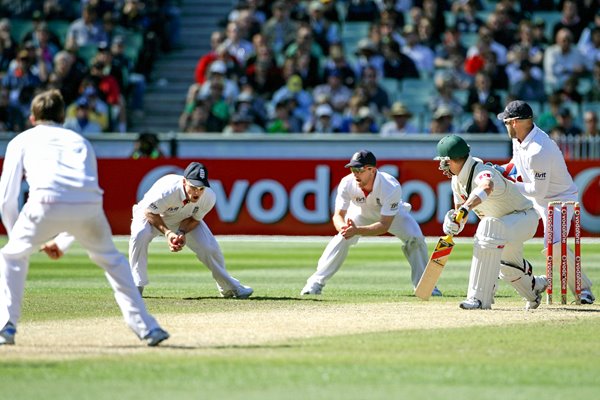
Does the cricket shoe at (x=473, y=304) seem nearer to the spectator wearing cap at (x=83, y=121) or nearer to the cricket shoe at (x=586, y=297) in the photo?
Result: the cricket shoe at (x=586, y=297)

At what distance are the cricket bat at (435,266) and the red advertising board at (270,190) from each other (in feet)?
34.2

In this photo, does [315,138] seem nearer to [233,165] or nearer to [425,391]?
[233,165]

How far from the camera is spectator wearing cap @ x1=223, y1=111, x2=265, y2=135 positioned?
25.5 m

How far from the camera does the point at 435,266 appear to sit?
12766 mm

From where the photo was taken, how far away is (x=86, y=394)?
7805 mm

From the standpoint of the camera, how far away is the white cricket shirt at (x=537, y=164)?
12805 mm

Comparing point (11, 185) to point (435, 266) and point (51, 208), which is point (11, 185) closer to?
point (51, 208)

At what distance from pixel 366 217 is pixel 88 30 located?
15991 millimetres

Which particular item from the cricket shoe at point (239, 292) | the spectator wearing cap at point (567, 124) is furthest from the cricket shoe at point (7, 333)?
the spectator wearing cap at point (567, 124)

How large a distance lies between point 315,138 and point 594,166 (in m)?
5.10

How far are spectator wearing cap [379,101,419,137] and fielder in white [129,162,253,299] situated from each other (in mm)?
11259

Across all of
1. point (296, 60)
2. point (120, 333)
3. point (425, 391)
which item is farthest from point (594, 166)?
point (425, 391)

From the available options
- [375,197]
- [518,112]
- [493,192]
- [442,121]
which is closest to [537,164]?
[518,112]

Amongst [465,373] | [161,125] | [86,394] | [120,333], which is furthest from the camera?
[161,125]
